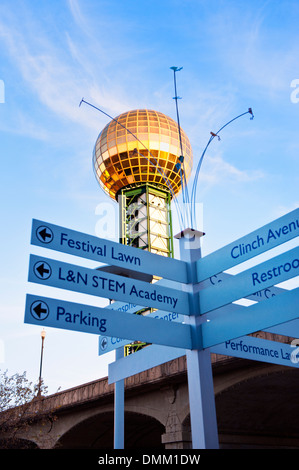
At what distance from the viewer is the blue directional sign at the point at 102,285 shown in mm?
5980

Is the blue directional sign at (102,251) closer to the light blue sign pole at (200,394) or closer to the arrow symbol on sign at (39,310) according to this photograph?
the light blue sign pole at (200,394)

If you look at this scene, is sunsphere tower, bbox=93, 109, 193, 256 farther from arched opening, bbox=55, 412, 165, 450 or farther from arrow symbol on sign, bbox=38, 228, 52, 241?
arrow symbol on sign, bbox=38, 228, 52, 241

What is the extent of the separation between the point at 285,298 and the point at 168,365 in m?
14.4

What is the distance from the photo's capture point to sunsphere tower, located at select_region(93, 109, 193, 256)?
4662cm

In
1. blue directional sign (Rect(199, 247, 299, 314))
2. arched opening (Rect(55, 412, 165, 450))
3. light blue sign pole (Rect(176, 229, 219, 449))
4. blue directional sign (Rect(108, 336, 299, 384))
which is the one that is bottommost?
light blue sign pole (Rect(176, 229, 219, 449))

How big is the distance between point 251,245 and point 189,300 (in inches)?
46.0

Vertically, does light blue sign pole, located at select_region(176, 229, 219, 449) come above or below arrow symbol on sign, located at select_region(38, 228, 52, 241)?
below

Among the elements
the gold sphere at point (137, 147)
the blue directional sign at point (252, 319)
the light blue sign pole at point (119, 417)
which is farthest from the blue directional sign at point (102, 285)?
the gold sphere at point (137, 147)

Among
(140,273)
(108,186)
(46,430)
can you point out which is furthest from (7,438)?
(108,186)

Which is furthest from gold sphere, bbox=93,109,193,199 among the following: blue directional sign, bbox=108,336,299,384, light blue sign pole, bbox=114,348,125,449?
blue directional sign, bbox=108,336,299,384

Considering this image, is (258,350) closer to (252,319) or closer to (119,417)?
(252,319)

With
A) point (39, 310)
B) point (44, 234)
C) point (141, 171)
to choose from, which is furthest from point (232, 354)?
point (141, 171)

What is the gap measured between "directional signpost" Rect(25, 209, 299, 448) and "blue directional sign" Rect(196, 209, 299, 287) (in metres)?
0.01
